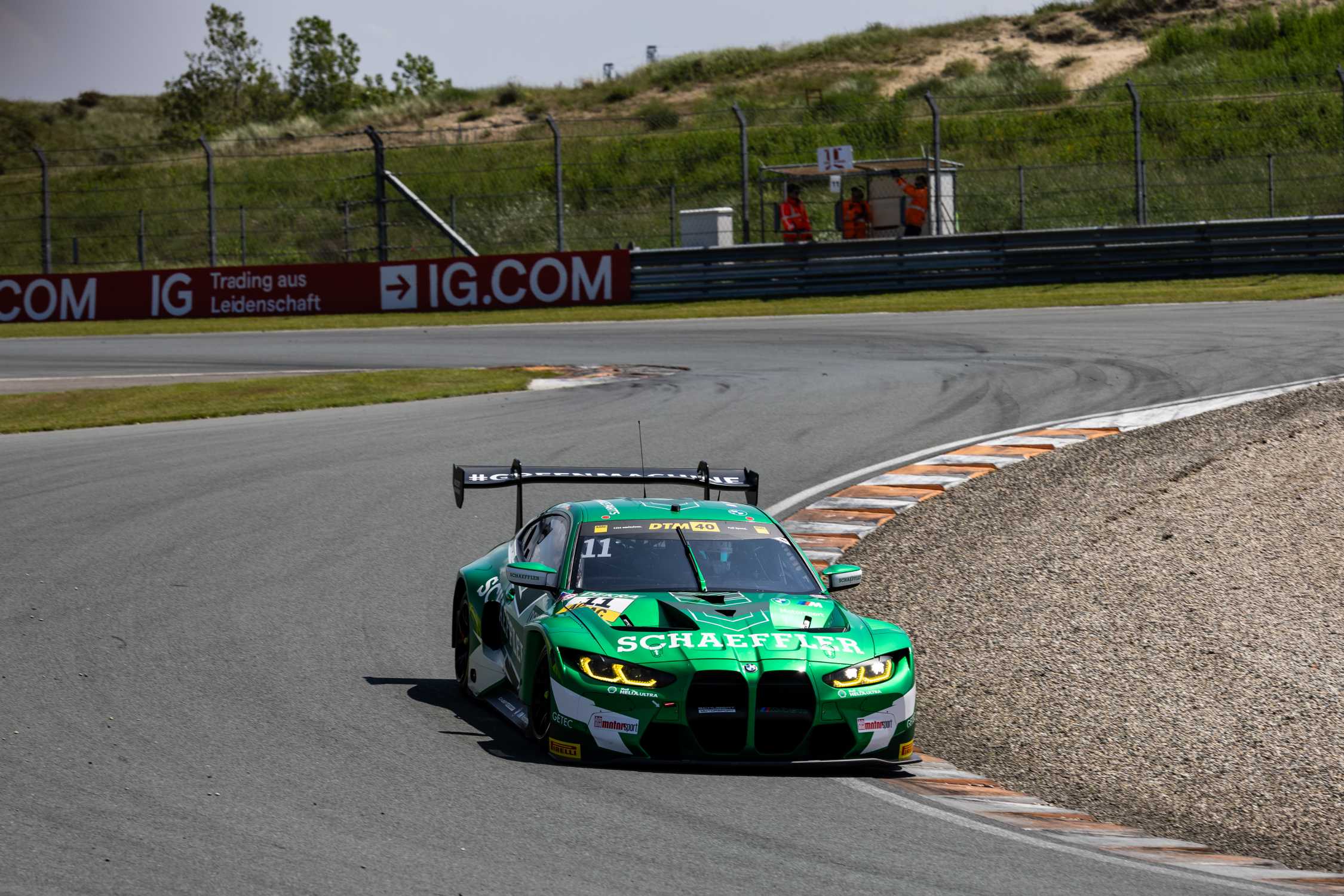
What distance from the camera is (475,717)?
8242mm

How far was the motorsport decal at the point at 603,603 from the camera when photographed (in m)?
7.71

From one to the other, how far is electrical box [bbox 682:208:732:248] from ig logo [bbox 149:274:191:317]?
36.2ft

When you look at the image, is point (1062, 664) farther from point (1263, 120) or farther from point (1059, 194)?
point (1263, 120)

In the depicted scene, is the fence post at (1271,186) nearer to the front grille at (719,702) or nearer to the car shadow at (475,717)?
the car shadow at (475,717)

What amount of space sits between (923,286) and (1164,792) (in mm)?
23931

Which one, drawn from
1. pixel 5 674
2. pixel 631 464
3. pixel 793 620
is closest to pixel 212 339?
pixel 631 464

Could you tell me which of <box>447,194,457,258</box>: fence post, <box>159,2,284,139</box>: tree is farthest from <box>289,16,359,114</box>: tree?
<box>447,194,457,258</box>: fence post

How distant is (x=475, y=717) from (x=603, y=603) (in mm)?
1007

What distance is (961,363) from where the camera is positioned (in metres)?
20.4

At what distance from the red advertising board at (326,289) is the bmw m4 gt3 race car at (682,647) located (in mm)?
24064

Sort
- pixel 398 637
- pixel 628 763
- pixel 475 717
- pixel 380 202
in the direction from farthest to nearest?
pixel 380 202, pixel 398 637, pixel 475 717, pixel 628 763

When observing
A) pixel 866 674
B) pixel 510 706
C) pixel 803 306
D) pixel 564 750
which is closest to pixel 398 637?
pixel 510 706

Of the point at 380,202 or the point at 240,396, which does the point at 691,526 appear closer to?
the point at 240,396

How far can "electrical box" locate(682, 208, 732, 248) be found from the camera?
116 ft
